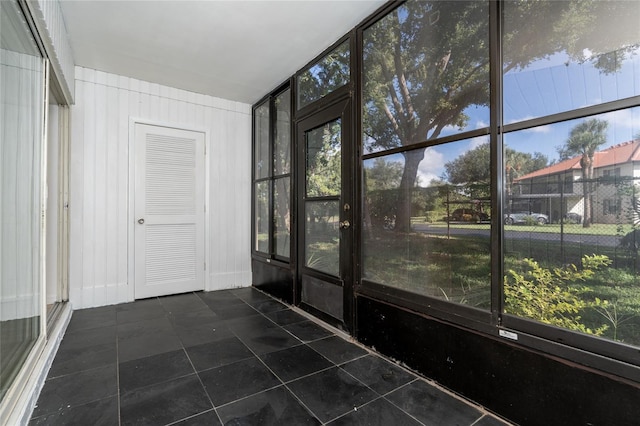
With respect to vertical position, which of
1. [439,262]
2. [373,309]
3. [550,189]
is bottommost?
[373,309]

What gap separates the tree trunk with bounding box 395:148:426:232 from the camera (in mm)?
2098

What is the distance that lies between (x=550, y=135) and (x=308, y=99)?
2.35 meters

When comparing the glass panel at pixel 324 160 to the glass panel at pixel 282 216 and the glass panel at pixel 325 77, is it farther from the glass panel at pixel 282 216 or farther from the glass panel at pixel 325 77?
the glass panel at pixel 282 216

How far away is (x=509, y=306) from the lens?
1.57 m

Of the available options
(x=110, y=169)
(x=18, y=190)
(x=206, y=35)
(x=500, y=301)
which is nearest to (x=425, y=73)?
(x=500, y=301)

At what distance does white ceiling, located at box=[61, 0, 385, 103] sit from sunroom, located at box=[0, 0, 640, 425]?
2cm

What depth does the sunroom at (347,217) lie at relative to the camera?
1355mm

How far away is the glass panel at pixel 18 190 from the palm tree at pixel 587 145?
275cm

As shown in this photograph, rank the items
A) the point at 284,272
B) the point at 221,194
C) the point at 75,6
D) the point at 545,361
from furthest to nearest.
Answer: the point at 221,194 → the point at 284,272 → the point at 75,6 → the point at 545,361

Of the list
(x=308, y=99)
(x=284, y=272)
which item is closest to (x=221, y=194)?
(x=284, y=272)

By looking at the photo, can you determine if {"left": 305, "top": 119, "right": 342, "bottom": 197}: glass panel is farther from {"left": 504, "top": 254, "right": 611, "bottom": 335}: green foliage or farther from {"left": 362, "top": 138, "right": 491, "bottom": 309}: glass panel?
{"left": 504, "top": 254, "right": 611, "bottom": 335}: green foliage

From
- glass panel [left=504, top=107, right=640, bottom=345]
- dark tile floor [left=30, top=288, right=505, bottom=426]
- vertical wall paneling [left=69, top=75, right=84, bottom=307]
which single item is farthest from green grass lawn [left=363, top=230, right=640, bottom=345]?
vertical wall paneling [left=69, top=75, right=84, bottom=307]

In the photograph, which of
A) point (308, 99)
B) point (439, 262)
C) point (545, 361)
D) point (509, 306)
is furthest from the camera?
point (308, 99)

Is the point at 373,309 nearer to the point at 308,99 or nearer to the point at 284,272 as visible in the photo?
the point at 284,272
